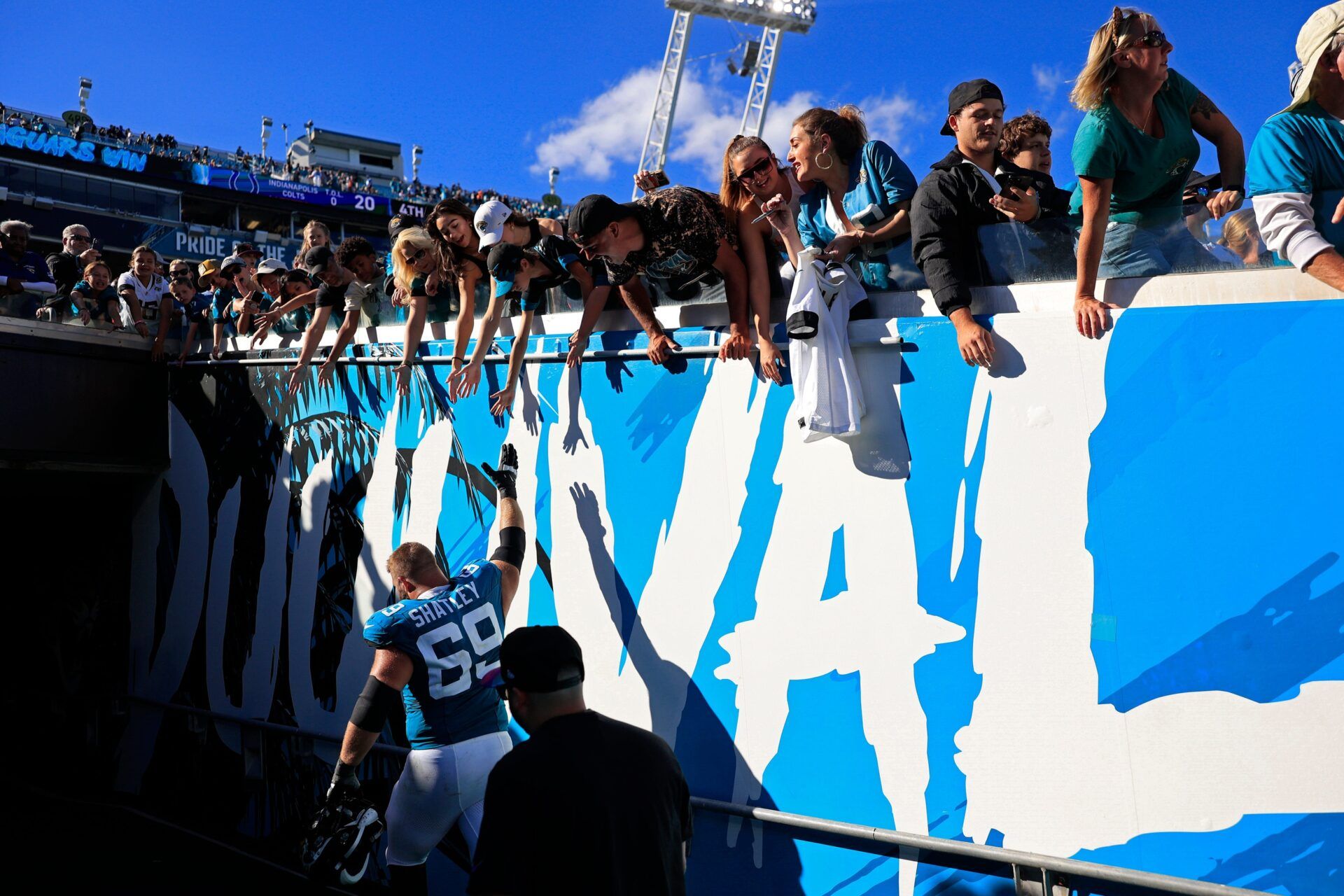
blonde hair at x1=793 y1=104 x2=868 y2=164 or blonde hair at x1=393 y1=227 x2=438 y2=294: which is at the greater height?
blonde hair at x1=793 y1=104 x2=868 y2=164

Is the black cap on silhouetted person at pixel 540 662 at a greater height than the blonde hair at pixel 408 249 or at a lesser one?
lesser

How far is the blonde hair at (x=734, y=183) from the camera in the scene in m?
4.80

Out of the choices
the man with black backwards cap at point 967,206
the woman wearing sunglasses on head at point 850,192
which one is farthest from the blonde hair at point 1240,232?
the woman wearing sunglasses on head at point 850,192

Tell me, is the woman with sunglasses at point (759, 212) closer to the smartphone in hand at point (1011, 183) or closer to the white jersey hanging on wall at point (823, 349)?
the white jersey hanging on wall at point (823, 349)

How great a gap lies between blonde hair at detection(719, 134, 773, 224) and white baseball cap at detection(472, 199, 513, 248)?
1.33m

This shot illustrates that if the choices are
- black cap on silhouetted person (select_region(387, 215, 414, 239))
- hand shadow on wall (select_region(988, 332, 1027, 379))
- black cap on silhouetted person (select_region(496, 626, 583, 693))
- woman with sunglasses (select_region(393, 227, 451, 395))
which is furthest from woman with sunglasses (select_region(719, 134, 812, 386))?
black cap on silhouetted person (select_region(387, 215, 414, 239))

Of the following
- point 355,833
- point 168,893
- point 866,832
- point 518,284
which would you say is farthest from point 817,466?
point 168,893

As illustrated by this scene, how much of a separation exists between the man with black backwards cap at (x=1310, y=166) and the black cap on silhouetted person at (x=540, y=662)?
2747 mm

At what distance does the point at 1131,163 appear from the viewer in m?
3.88

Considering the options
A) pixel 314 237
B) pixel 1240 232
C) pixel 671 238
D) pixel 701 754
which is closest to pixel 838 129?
pixel 671 238

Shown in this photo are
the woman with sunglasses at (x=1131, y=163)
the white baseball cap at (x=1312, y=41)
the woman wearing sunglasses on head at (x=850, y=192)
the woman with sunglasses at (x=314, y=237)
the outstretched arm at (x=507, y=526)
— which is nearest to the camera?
the white baseball cap at (x=1312, y=41)

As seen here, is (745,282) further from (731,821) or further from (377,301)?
(377,301)

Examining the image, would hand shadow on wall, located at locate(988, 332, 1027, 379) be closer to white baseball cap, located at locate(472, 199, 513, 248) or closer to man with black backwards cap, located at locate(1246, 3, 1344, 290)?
man with black backwards cap, located at locate(1246, 3, 1344, 290)

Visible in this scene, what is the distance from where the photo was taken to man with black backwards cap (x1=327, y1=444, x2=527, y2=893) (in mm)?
4656
